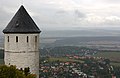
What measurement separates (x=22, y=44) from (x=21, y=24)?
1.18 m

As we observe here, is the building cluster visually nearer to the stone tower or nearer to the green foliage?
the stone tower

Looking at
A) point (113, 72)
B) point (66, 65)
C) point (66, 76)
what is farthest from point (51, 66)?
point (113, 72)

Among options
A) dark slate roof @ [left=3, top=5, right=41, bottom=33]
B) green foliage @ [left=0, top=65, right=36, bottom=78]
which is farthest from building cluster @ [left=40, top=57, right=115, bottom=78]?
green foliage @ [left=0, top=65, right=36, bottom=78]

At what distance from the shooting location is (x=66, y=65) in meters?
106

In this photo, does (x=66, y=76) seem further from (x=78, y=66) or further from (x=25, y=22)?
(x=25, y=22)

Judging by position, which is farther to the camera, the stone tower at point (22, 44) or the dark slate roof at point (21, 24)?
the dark slate roof at point (21, 24)

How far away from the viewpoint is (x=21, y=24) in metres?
A: 17.5

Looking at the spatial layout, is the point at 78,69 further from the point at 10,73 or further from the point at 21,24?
the point at 10,73

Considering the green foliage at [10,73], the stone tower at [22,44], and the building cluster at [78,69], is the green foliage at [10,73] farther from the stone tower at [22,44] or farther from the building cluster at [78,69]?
the building cluster at [78,69]

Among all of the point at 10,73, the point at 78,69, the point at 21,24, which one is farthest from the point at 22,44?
the point at 78,69

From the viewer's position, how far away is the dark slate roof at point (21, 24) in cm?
1736

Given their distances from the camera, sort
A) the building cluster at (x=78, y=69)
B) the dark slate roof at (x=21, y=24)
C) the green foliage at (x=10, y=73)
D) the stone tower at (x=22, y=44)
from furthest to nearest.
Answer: the building cluster at (x=78, y=69)
the dark slate roof at (x=21, y=24)
the stone tower at (x=22, y=44)
the green foliage at (x=10, y=73)

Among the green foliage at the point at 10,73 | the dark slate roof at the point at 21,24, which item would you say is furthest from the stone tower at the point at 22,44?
the green foliage at the point at 10,73

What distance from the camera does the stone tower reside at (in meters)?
17.2
